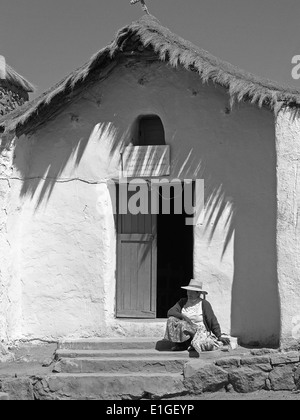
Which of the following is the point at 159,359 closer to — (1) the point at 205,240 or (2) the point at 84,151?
(1) the point at 205,240

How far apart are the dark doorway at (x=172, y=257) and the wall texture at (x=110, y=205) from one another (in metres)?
2.27

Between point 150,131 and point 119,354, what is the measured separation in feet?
10.8

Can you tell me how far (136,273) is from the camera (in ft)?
32.5

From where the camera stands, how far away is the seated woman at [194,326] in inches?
342

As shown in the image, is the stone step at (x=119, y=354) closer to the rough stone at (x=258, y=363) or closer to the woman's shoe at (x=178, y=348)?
the woman's shoe at (x=178, y=348)

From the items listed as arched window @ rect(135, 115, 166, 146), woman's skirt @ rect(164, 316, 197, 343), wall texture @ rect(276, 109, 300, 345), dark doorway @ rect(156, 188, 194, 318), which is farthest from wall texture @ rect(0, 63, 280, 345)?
dark doorway @ rect(156, 188, 194, 318)

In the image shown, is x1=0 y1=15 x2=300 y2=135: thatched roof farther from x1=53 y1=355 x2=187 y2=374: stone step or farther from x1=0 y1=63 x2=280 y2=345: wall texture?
x1=53 y1=355 x2=187 y2=374: stone step

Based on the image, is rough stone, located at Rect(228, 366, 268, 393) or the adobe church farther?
the adobe church

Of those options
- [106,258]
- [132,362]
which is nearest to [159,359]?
[132,362]

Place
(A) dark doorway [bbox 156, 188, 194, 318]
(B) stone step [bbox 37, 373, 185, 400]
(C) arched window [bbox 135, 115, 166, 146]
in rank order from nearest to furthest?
(B) stone step [bbox 37, 373, 185, 400] < (C) arched window [bbox 135, 115, 166, 146] < (A) dark doorway [bbox 156, 188, 194, 318]

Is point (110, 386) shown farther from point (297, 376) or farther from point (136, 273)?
point (297, 376)

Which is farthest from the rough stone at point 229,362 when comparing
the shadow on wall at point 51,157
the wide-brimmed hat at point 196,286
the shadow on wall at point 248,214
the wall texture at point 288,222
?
→ the shadow on wall at point 51,157

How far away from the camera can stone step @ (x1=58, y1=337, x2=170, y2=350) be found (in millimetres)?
9211

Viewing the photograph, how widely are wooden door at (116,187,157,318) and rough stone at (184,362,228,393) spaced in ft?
5.44
